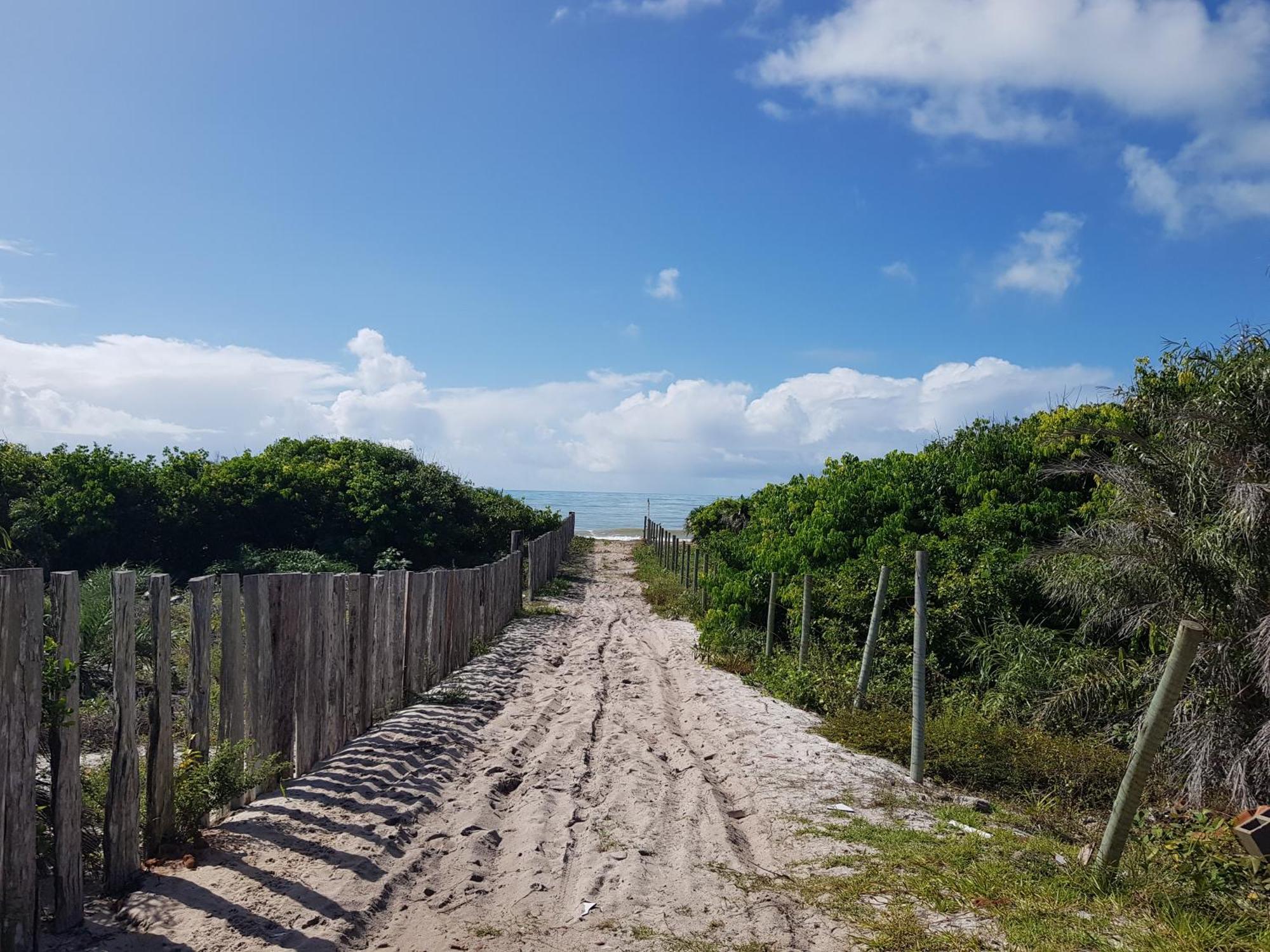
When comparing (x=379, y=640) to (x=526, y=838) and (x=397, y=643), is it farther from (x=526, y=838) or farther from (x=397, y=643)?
(x=526, y=838)

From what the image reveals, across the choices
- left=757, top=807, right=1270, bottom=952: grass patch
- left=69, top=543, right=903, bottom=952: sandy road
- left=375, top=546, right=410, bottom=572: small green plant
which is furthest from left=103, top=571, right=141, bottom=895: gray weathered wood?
left=375, top=546, right=410, bottom=572: small green plant

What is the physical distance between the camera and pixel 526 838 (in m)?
5.46

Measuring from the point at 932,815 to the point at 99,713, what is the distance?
643 centimetres

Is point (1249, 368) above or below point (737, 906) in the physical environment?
above

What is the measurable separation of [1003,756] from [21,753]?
21.9ft

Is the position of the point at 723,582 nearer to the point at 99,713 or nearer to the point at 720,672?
the point at 720,672

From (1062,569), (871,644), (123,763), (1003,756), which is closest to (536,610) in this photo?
(871,644)

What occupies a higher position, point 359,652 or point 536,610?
point 359,652

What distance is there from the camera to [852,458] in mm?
14742

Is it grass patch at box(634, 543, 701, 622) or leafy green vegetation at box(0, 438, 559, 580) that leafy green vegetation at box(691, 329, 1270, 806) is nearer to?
grass patch at box(634, 543, 701, 622)

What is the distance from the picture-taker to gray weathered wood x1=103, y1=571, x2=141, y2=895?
14.0 ft

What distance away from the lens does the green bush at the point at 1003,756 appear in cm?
705

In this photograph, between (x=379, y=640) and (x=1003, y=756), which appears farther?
(x=379, y=640)

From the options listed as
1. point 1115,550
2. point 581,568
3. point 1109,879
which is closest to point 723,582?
point 1115,550
